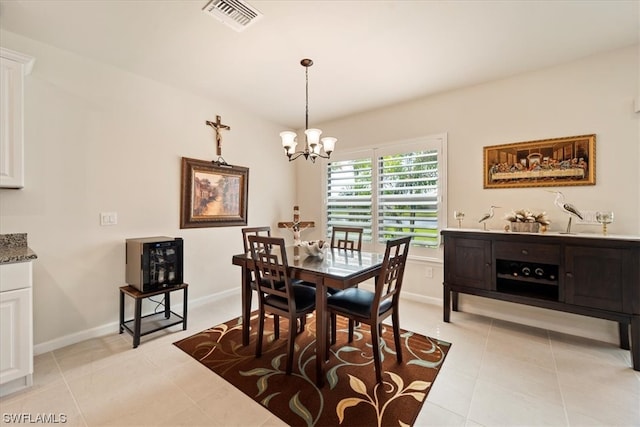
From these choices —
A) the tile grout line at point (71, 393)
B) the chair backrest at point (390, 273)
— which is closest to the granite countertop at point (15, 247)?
the tile grout line at point (71, 393)

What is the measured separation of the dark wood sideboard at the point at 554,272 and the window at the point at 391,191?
606 mm

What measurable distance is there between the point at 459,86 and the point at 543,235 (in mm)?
1885

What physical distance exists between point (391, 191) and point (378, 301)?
2146 millimetres

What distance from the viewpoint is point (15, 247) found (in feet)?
7.36

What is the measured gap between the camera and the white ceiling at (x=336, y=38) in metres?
1.99

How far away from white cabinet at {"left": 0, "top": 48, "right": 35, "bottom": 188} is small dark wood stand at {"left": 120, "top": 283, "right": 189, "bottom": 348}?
48.7 inches

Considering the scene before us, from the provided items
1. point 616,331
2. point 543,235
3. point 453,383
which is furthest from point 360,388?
point 616,331

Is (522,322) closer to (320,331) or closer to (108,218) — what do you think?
(320,331)

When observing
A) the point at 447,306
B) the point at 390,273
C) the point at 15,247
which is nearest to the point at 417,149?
the point at 447,306

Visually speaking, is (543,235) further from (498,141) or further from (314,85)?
(314,85)

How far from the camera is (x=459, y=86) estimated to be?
3.21 meters

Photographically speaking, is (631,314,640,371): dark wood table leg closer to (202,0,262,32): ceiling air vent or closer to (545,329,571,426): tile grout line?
(545,329,571,426): tile grout line

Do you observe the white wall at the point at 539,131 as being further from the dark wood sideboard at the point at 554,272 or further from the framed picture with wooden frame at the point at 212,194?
the framed picture with wooden frame at the point at 212,194

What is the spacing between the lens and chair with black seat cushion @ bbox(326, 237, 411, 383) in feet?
6.41
